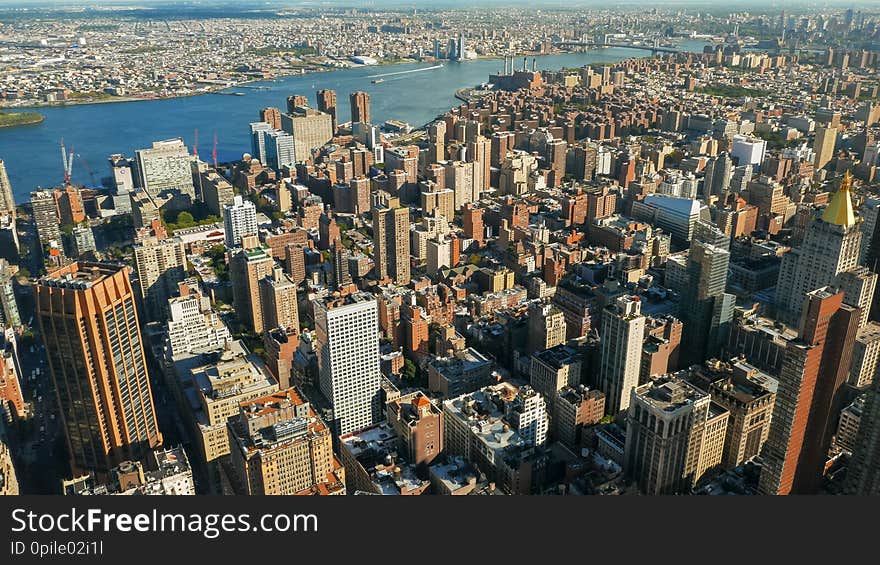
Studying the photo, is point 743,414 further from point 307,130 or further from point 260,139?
point 307,130

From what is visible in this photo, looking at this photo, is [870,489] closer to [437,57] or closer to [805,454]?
[805,454]

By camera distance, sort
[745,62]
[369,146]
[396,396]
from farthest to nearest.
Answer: [745,62], [369,146], [396,396]

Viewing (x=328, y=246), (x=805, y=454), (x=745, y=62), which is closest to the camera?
(x=805, y=454)

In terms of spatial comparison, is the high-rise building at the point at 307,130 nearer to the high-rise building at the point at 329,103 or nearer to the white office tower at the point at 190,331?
the high-rise building at the point at 329,103

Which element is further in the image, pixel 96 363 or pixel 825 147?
pixel 825 147

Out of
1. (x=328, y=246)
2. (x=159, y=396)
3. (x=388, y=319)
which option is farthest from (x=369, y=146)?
(x=159, y=396)

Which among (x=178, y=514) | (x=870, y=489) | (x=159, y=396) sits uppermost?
(x=178, y=514)

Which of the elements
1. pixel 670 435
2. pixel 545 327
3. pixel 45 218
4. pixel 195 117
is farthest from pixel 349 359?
pixel 195 117
